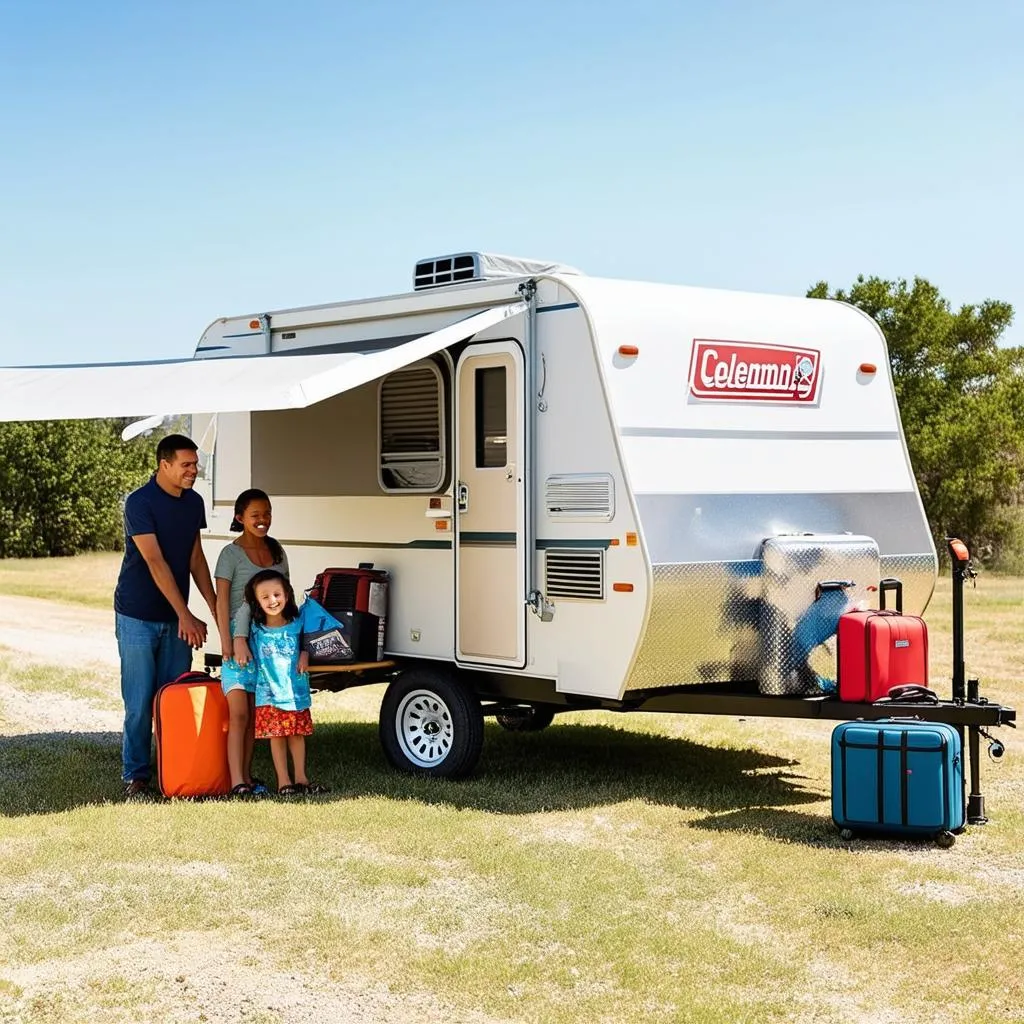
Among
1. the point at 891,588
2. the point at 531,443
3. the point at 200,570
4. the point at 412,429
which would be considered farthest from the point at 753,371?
the point at 200,570

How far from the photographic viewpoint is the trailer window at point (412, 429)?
28.1 ft

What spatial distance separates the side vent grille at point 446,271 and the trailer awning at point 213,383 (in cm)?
52

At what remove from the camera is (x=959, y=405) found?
95.6ft

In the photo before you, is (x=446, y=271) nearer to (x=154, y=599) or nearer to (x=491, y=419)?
(x=491, y=419)

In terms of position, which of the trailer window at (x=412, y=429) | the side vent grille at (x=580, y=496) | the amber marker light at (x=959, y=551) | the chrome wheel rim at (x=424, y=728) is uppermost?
the trailer window at (x=412, y=429)

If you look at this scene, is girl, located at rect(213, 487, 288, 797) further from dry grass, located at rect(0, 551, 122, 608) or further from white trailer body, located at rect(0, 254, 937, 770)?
dry grass, located at rect(0, 551, 122, 608)

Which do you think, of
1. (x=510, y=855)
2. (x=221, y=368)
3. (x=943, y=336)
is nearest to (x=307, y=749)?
(x=221, y=368)

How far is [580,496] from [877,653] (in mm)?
1660

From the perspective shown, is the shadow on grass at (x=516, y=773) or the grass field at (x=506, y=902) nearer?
the grass field at (x=506, y=902)

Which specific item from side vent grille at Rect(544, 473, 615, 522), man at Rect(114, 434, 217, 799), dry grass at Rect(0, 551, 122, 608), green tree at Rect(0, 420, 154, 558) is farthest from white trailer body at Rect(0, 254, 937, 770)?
green tree at Rect(0, 420, 154, 558)

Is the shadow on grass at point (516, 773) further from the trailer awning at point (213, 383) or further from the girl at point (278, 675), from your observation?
the trailer awning at point (213, 383)

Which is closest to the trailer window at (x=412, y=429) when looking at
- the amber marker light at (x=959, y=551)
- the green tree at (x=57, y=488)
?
the amber marker light at (x=959, y=551)

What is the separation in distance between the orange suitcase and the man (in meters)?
0.23

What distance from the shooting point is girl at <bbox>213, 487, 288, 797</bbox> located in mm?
7957
